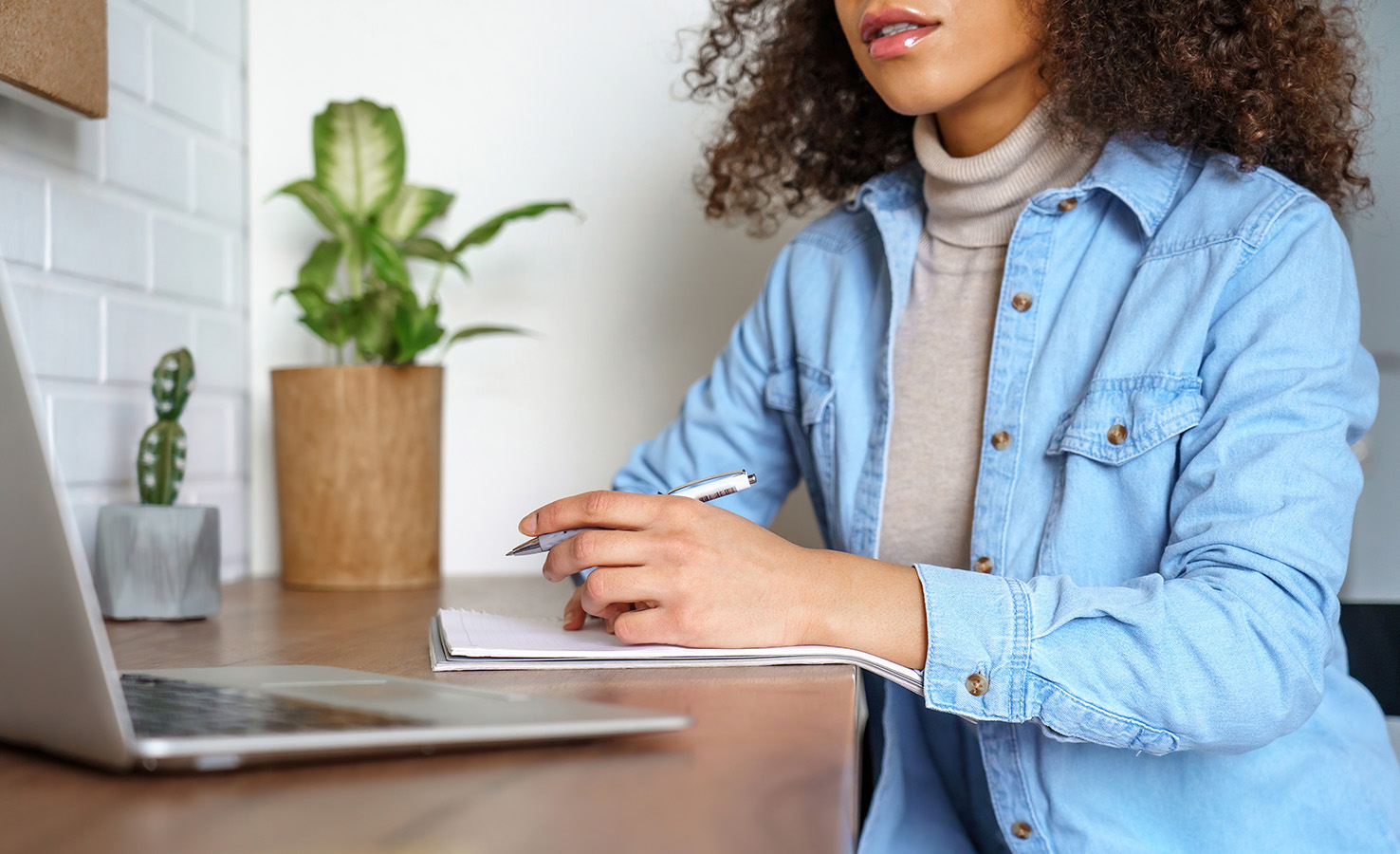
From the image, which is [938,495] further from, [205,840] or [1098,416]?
[205,840]

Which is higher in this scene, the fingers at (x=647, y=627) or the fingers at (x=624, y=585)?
the fingers at (x=624, y=585)

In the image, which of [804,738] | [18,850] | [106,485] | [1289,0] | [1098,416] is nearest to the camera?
[18,850]

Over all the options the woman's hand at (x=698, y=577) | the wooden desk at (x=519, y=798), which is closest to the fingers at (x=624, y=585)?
the woman's hand at (x=698, y=577)

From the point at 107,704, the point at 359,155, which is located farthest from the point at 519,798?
the point at 359,155

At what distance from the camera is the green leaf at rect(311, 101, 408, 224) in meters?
1.34

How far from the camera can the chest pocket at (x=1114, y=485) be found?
0.85 metres

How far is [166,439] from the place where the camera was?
3.57ft

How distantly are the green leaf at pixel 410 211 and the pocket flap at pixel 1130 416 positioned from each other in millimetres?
840

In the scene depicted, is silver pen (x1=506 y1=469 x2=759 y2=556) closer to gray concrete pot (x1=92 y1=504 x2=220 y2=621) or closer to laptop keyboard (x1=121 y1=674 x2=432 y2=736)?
laptop keyboard (x1=121 y1=674 x2=432 y2=736)

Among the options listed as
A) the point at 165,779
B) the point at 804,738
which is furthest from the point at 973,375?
the point at 165,779

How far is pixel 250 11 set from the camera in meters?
1.54

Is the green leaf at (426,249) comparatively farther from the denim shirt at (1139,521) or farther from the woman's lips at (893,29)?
the woman's lips at (893,29)

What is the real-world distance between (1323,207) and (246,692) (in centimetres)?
84

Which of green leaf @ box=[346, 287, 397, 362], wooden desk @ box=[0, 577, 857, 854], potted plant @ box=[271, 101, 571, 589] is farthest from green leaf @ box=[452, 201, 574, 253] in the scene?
wooden desk @ box=[0, 577, 857, 854]
